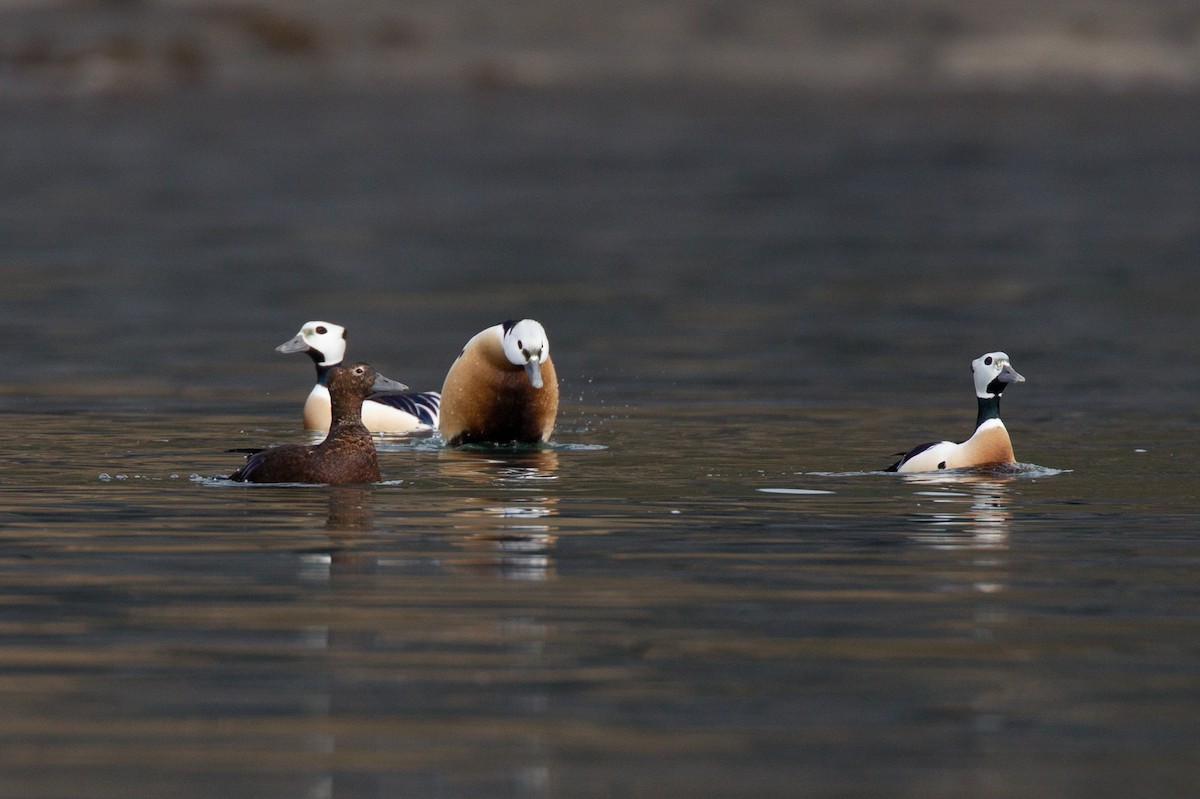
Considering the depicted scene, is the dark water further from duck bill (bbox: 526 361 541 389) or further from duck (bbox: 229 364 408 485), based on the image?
duck bill (bbox: 526 361 541 389)

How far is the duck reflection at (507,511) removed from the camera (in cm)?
1173

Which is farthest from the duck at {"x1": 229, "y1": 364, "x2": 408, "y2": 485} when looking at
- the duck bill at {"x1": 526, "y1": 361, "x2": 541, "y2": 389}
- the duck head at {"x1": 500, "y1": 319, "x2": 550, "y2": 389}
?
the duck head at {"x1": 500, "y1": 319, "x2": 550, "y2": 389}

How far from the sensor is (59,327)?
2492cm

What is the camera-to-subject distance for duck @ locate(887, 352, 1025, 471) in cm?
1485

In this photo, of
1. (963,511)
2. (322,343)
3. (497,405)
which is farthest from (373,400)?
(963,511)

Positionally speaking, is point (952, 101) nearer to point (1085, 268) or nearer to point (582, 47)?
point (582, 47)

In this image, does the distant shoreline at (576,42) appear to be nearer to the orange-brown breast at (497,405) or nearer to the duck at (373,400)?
the duck at (373,400)

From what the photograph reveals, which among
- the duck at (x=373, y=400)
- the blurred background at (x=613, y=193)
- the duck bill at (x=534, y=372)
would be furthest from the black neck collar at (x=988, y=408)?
the duck at (x=373, y=400)

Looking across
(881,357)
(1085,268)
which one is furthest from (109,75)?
(881,357)

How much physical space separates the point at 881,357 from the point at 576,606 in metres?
12.3

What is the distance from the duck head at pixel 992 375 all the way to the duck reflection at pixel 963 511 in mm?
565

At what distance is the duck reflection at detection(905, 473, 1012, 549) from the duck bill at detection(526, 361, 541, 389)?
283cm

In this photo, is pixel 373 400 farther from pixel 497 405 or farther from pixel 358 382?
pixel 358 382

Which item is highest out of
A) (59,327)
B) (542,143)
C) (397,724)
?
(542,143)
